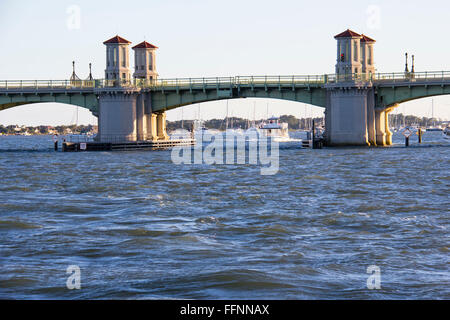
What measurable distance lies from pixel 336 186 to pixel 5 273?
23186 millimetres

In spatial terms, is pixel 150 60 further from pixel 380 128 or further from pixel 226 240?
pixel 226 240

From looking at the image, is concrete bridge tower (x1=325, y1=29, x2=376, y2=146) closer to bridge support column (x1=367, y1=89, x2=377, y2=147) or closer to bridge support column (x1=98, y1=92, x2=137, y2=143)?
bridge support column (x1=367, y1=89, x2=377, y2=147)

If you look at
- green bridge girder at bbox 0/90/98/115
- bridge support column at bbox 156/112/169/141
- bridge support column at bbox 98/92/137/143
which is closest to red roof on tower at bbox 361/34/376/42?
bridge support column at bbox 156/112/169/141

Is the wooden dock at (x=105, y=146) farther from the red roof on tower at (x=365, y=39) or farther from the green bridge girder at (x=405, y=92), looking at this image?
the red roof on tower at (x=365, y=39)

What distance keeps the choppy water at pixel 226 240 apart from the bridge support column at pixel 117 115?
50175 mm

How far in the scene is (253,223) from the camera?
2259 centimetres

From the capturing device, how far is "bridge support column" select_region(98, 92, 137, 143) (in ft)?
286

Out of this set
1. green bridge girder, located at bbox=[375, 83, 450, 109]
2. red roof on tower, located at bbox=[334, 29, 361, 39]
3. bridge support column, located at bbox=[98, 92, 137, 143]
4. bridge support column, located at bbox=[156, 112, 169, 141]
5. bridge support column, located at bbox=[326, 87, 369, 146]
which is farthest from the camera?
bridge support column, located at bbox=[156, 112, 169, 141]

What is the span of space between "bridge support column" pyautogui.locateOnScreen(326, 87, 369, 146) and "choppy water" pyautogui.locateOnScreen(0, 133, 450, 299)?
44.6m

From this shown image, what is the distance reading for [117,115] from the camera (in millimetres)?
87312

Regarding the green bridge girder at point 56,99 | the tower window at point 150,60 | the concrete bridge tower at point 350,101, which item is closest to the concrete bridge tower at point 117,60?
the green bridge girder at point 56,99

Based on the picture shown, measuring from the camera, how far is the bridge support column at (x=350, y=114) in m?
81.0

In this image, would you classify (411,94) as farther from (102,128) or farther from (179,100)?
(102,128)

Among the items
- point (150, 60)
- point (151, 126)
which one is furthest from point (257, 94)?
point (150, 60)
